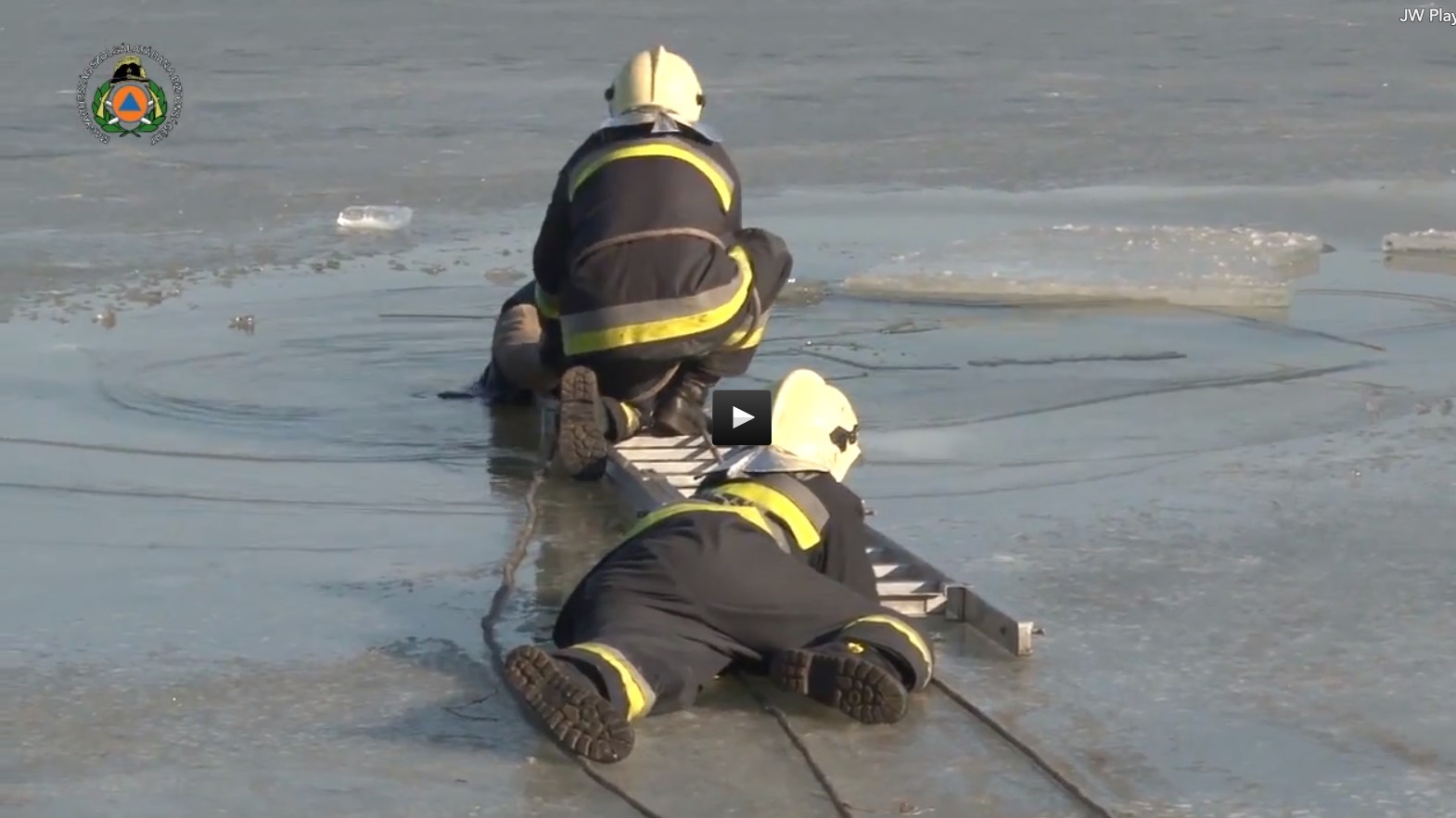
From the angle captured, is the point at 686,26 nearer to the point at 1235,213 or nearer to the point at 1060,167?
the point at 1060,167

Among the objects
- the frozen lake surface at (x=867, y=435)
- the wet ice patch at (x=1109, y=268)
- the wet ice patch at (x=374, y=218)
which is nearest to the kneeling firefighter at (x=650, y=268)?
the frozen lake surface at (x=867, y=435)

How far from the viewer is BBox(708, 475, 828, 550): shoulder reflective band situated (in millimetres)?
4414

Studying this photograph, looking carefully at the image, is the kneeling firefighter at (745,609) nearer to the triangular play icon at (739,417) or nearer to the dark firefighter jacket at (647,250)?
the triangular play icon at (739,417)

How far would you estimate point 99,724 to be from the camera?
13.5 ft

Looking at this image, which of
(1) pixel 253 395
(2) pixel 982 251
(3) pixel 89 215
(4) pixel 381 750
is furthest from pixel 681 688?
(3) pixel 89 215

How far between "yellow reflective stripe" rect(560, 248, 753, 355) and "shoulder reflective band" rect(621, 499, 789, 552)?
5.59 ft

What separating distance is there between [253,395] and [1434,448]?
3.38 meters

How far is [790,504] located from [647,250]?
174 centimetres

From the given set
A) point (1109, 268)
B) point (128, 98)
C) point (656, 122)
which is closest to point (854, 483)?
point (656, 122)

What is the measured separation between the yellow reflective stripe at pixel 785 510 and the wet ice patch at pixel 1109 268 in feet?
13.5

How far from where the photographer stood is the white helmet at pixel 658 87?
627 centimetres

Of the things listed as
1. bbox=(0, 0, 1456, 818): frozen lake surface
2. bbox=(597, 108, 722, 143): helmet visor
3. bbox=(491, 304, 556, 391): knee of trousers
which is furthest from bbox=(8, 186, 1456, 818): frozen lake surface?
bbox=(597, 108, 722, 143): helmet visor

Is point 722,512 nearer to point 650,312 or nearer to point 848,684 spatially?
point 848,684
